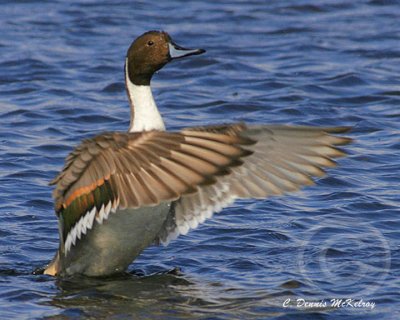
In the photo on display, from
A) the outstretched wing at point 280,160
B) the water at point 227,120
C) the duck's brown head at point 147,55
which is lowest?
the water at point 227,120

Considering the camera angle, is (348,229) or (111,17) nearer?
(348,229)

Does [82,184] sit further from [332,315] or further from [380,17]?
[380,17]

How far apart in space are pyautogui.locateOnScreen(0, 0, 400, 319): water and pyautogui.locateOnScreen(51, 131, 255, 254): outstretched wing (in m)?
0.66

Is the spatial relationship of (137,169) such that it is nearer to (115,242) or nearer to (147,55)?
(115,242)

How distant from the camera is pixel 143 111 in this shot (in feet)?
22.7

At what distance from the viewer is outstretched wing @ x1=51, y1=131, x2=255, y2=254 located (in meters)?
5.45

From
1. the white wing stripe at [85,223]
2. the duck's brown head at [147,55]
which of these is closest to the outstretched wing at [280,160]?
the white wing stripe at [85,223]

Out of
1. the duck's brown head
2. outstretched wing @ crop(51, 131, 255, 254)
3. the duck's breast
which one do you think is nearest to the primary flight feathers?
outstretched wing @ crop(51, 131, 255, 254)

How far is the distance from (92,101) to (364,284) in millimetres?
4941

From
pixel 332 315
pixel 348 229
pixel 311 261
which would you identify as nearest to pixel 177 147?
pixel 332 315

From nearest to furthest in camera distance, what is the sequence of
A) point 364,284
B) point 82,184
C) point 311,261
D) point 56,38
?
point 82,184 < point 364,284 < point 311,261 < point 56,38

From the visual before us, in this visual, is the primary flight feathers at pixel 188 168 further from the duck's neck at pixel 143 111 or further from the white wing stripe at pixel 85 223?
the duck's neck at pixel 143 111

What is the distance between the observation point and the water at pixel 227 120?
6703 mm

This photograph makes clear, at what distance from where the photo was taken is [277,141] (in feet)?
20.4
